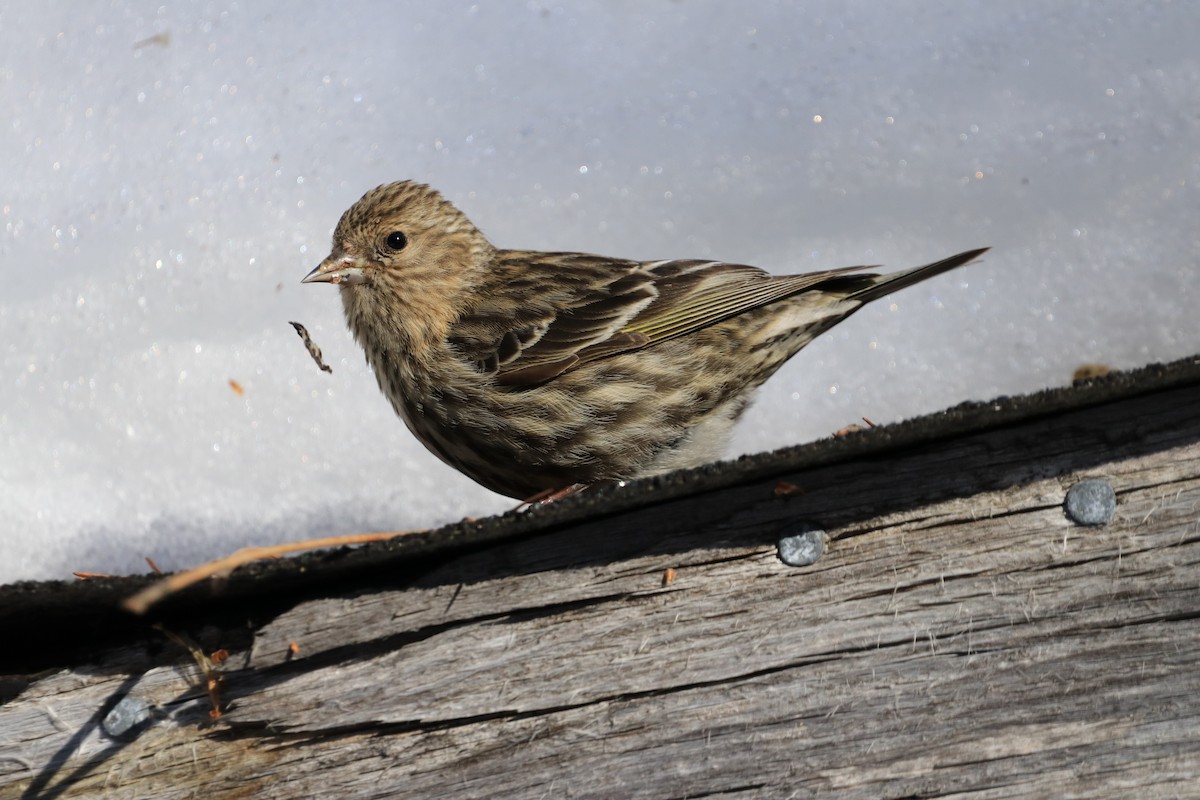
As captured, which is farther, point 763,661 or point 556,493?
point 556,493

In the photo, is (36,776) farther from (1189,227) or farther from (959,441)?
(1189,227)

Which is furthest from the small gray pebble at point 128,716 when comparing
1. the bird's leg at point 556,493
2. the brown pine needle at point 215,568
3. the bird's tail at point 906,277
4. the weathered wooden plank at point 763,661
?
the bird's tail at point 906,277

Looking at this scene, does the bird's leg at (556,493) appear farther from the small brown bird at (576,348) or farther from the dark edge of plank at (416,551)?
the dark edge of plank at (416,551)

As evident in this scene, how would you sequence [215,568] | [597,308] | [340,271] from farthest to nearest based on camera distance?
1. [340,271]
2. [597,308]
3. [215,568]

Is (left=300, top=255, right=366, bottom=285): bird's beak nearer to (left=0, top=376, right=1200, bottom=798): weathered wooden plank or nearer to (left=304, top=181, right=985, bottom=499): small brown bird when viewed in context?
(left=304, top=181, right=985, bottom=499): small brown bird

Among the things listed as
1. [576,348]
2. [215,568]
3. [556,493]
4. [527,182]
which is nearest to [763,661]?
[556,493]

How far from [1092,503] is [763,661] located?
2.37 ft

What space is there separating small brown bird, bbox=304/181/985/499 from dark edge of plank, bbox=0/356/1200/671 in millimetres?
675

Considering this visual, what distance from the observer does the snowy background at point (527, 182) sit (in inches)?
180

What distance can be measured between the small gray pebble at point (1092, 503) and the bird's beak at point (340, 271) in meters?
2.33

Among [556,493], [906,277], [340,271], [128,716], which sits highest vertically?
[340,271]

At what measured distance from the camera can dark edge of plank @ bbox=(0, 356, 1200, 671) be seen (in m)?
2.50

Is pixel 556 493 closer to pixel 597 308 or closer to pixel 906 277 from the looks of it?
pixel 597 308

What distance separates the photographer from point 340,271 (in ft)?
13.4
